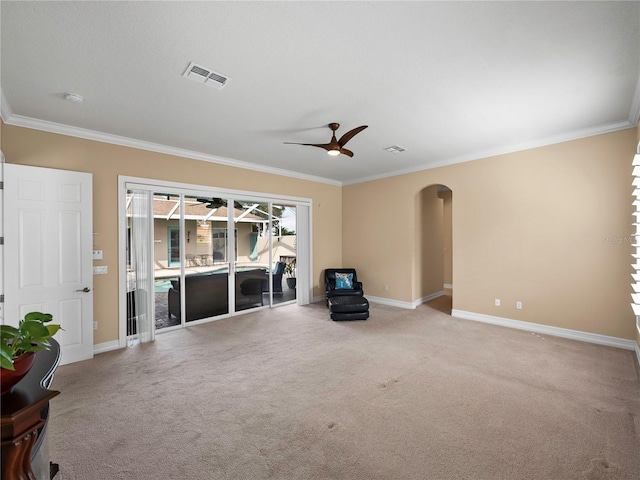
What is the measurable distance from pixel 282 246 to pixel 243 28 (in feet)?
15.4

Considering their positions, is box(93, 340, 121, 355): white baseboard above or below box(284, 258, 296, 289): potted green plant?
below

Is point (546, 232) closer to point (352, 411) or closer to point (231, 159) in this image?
point (352, 411)

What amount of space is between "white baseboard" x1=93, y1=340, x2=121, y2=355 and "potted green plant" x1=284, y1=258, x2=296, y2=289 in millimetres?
3393

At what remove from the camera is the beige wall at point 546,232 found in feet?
12.7

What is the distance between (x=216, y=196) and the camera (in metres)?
5.22

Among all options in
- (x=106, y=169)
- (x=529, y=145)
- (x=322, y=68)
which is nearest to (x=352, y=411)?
(x=322, y=68)

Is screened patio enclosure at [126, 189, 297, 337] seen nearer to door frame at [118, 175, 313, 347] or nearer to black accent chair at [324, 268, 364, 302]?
door frame at [118, 175, 313, 347]

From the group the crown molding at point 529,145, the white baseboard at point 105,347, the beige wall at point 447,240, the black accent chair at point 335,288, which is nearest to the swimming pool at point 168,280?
the white baseboard at point 105,347

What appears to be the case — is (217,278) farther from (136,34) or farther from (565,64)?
(565,64)

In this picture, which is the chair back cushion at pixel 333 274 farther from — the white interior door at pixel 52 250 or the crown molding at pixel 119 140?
the white interior door at pixel 52 250

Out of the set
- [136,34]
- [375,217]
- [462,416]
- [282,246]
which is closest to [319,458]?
[462,416]

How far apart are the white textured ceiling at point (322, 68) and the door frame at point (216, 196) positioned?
63 centimetres

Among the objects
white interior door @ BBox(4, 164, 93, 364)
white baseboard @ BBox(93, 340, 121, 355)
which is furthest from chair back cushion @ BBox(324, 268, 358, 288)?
white interior door @ BBox(4, 164, 93, 364)

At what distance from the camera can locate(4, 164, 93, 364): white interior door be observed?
3191 millimetres
